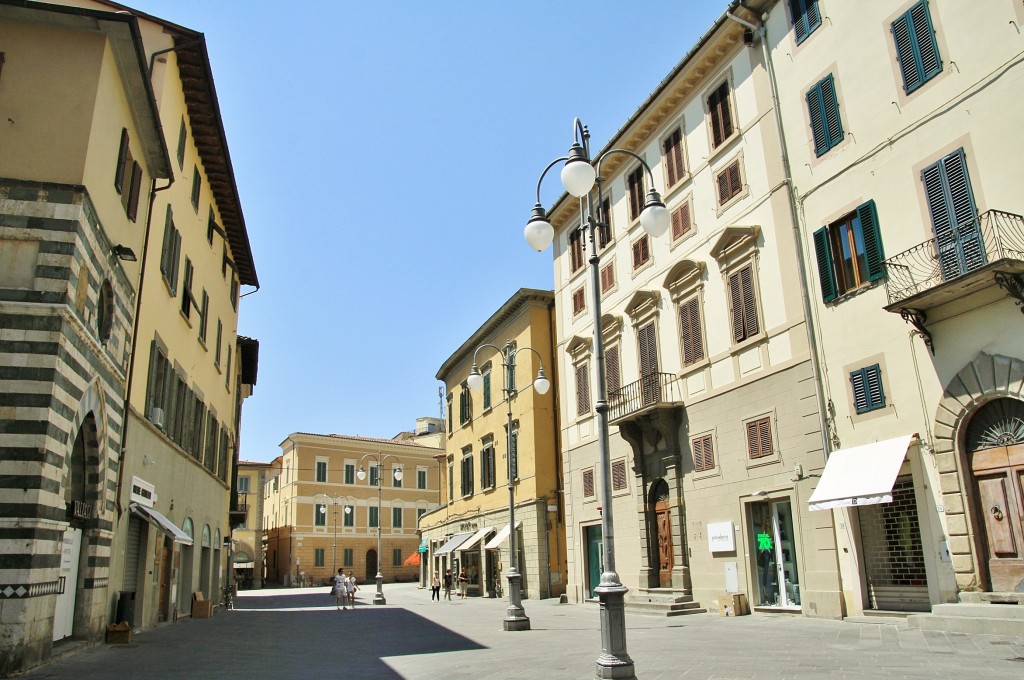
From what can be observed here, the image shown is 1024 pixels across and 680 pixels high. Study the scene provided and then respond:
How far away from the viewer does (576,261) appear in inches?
1117

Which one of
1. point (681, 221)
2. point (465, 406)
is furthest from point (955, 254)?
point (465, 406)

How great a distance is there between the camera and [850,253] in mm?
15789

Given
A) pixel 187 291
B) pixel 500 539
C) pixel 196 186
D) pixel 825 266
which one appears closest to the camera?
pixel 825 266

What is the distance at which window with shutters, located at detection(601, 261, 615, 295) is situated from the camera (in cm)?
2544

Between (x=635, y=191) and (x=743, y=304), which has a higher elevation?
(x=635, y=191)

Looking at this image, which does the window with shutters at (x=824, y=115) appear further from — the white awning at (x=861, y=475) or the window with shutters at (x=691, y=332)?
the white awning at (x=861, y=475)

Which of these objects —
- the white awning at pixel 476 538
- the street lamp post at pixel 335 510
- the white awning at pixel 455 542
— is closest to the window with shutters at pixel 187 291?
the white awning at pixel 476 538

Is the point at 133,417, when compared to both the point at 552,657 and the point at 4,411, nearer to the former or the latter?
the point at 4,411

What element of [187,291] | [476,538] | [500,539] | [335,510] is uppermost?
[187,291]

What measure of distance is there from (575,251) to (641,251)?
202 inches

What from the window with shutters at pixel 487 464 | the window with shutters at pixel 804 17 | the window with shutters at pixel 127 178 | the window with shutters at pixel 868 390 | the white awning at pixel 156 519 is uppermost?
the window with shutters at pixel 804 17

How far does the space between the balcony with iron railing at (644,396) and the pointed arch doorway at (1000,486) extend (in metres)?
8.81

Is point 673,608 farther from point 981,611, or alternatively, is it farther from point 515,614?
point 981,611

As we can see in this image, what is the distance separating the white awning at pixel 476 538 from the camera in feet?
115
